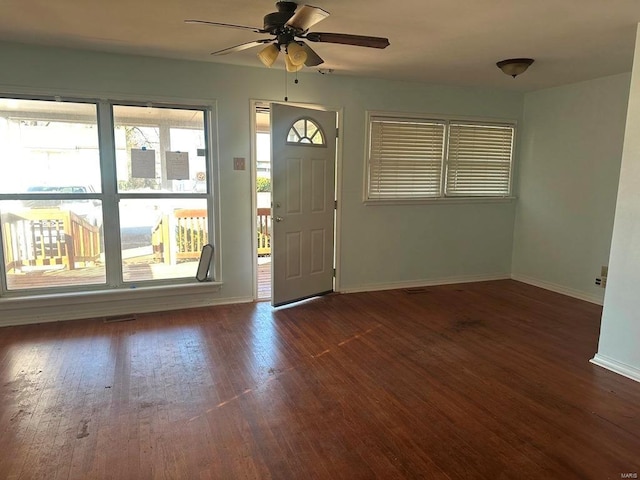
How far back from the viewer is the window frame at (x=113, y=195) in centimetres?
368

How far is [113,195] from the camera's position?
3.86 metres

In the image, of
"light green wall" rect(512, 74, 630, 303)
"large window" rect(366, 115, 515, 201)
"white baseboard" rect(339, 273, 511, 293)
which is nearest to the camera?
"light green wall" rect(512, 74, 630, 303)

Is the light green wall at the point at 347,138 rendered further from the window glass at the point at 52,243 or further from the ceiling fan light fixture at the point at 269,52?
the ceiling fan light fixture at the point at 269,52

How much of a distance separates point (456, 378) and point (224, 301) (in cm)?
248

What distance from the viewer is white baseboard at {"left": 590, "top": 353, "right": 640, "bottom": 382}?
2828 mm

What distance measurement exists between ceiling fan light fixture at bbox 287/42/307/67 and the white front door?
1493 mm

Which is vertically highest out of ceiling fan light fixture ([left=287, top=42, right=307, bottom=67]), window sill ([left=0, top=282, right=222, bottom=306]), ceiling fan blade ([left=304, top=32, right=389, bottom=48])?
ceiling fan blade ([left=304, top=32, right=389, bottom=48])

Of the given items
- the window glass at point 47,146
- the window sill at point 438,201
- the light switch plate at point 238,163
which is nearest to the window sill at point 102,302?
the window glass at point 47,146

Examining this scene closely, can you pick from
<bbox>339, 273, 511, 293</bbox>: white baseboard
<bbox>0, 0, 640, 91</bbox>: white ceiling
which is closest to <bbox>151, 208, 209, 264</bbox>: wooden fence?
<bbox>0, 0, 640, 91</bbox>: white ceiling

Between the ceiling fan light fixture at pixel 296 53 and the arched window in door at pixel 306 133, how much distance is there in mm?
1629

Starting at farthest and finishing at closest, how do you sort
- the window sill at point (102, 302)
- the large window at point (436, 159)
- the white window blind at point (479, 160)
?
the white window blind at point (479, 160) → the large window at point (436, 159) → the window sill at point (102, 302)

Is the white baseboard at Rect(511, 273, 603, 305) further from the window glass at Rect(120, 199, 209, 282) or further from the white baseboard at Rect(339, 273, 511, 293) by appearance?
the window glass at Rect(120, 199, 209, 282)

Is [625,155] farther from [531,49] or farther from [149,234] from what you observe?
[149,234]

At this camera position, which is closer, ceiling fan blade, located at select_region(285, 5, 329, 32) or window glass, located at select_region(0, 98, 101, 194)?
ceiling fan blade, located at select_region(285, 5, 329, 32)
